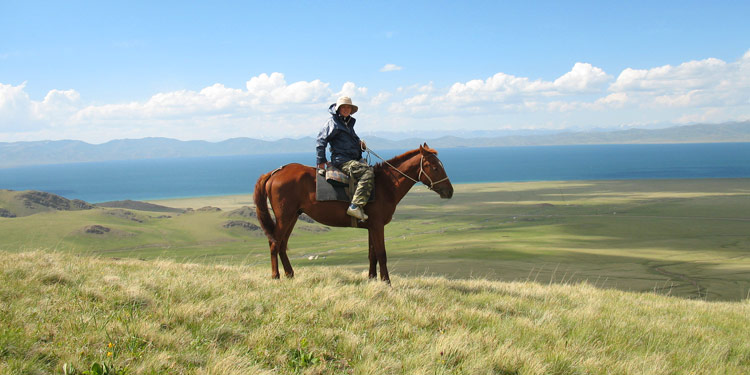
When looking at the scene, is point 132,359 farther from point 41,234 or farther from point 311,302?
point 41,234

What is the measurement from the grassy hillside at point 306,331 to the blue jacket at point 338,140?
2.30m

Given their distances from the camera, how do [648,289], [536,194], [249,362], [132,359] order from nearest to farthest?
[132,359], [249,362], [648,289], [536,194]

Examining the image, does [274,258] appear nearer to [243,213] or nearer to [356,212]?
[356,212]

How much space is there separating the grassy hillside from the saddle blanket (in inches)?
59.7

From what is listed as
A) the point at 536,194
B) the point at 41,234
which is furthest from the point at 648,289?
the point at 536,194

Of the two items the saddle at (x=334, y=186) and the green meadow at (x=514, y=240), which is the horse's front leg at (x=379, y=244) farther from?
the green meadow at (x=514, y=240)

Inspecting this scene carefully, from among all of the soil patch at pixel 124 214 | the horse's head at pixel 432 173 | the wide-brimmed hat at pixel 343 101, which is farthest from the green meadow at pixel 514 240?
the horse's head at pixel 432 173

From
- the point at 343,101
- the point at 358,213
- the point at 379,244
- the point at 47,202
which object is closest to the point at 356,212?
the point at 358,213

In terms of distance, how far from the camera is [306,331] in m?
5.16

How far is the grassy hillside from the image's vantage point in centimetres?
427

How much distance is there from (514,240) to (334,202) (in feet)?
153

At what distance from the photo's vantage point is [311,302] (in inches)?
249

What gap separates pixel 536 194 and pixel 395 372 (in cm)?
11416

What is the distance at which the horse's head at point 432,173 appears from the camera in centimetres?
890
